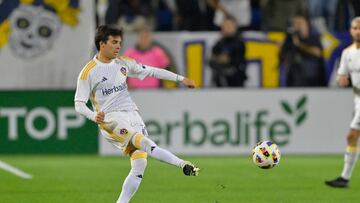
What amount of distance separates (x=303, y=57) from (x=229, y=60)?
4.16ft

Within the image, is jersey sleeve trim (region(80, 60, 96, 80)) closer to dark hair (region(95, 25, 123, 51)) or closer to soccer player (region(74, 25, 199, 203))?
soccer player (region(74, 25, 199, 203))

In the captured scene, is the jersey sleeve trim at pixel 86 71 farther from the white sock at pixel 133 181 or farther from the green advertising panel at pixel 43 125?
the green advertising panel at pixel 43 125

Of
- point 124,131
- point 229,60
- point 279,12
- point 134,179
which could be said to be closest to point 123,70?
point 124,131

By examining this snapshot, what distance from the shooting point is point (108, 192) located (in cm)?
1163

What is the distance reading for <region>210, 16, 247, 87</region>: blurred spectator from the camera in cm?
1717

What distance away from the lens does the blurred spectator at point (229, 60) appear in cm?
1717

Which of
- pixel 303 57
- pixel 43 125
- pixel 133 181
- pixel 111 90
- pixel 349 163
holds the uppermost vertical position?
pixel 111 90

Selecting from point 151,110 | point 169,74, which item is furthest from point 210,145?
point 169,74

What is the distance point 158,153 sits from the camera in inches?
367

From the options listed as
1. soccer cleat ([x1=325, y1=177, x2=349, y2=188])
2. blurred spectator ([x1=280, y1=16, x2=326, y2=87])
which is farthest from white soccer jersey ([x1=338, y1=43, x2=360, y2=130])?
blurred spectator ([x1=280, y1=16, x2=326, y2=87])

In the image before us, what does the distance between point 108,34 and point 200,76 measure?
7936mm

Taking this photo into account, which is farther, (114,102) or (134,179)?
(114,102)

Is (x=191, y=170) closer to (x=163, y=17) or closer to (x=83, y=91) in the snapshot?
(x=83, y=91)

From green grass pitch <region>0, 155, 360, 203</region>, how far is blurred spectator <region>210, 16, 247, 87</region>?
146 cm
